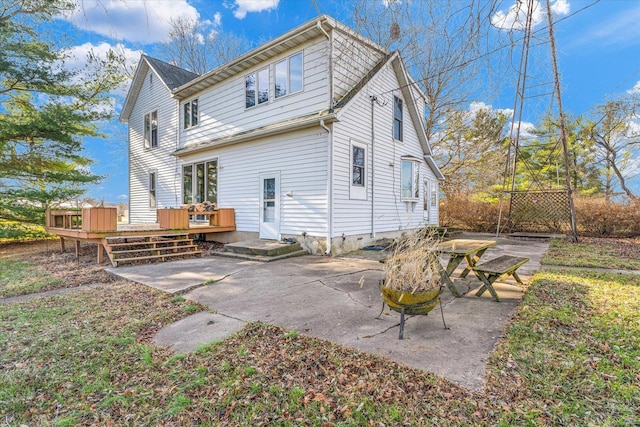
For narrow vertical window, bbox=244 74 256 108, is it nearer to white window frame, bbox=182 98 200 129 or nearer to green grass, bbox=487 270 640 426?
white window frame, bbox=182 98 200 129

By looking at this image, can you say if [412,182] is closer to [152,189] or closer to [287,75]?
[287,75]

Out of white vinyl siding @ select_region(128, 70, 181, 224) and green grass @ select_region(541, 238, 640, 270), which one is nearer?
green grass @ select_region(541, 238, 640, 270)

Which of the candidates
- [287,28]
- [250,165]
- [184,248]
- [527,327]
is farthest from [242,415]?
[287,28]

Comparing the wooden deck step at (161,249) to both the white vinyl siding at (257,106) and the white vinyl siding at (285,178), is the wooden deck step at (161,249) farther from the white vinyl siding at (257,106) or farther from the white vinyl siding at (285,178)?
the white vinyl siding at (257,106)

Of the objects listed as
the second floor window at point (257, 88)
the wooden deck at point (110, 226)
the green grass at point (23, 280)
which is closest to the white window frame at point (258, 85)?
the second floor window at point (257, 88)

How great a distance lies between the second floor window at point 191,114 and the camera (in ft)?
40.2

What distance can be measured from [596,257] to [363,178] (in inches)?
240

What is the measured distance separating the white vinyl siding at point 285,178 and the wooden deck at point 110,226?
26.0 inches

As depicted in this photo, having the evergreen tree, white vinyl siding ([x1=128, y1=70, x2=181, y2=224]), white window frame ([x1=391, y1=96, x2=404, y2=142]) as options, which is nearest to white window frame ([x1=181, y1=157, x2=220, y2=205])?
white vinyl siding ([x1=128, y1=70, x2=181, y2=224])

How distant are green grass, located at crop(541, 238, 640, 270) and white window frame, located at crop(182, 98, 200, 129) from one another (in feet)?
40.5

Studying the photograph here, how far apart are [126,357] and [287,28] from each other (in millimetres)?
8756

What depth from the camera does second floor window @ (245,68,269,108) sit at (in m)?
9.77

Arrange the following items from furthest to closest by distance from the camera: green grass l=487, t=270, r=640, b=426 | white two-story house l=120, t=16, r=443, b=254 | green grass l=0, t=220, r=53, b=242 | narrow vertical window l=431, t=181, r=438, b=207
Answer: narrow vertical window l=431, t=181, r=438, b=207, green grass l=0, t=220, r=53, b=242, white two-story house l=120, t=16, r=443, b=254, green grass l=487, t=270, r=640, b=426

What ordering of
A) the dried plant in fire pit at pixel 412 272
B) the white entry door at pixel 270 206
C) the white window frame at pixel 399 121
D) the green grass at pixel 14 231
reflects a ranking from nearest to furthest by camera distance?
the dried plant in fire pit at pixel 412 272 < the white entry door at pixel 270 206 < the green grass at pixel 14 231 < the white window frame at pixel 399 121
